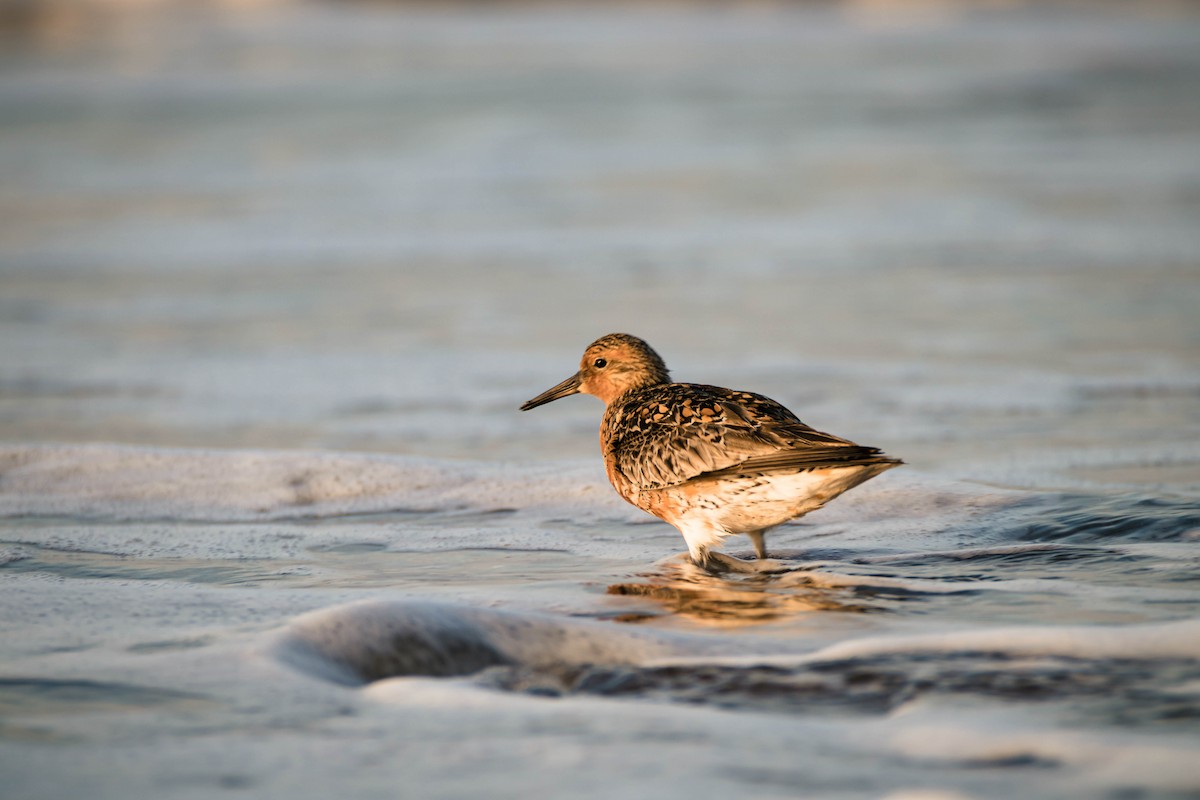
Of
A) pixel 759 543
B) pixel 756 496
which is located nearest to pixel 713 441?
pixel 756 496

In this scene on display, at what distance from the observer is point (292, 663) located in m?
4.22

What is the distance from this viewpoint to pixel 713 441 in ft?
18.7

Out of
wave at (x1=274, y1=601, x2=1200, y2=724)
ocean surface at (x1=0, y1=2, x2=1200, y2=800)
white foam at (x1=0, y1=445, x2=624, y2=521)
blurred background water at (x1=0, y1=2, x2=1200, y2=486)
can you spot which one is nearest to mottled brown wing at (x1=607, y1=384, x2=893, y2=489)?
ocean surface at (x1=0, y1=2, x2=1200, y2=800)

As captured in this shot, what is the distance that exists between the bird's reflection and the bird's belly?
7.8 inches

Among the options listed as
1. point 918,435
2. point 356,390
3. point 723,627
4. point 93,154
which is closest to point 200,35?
point 93,154

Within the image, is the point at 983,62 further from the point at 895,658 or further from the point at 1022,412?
the point at 895,658

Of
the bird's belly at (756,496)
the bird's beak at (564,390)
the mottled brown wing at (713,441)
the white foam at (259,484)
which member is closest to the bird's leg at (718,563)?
the bird's belly at (756,496)

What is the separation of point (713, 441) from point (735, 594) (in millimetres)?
686

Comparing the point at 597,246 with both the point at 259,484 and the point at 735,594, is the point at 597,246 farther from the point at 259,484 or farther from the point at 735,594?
the point at 735,594

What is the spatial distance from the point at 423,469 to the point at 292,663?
2886 millimetres

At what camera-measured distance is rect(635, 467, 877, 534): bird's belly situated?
538 cm

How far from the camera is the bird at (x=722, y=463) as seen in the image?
538 centimetres

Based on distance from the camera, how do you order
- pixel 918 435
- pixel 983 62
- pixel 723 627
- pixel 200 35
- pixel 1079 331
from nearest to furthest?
1. pixel 723 627
2. pixel 918 435
3. pixel 1079 331
4. pixel 983 62
5. pixel 200 35

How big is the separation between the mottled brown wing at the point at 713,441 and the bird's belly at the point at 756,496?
0.04m
